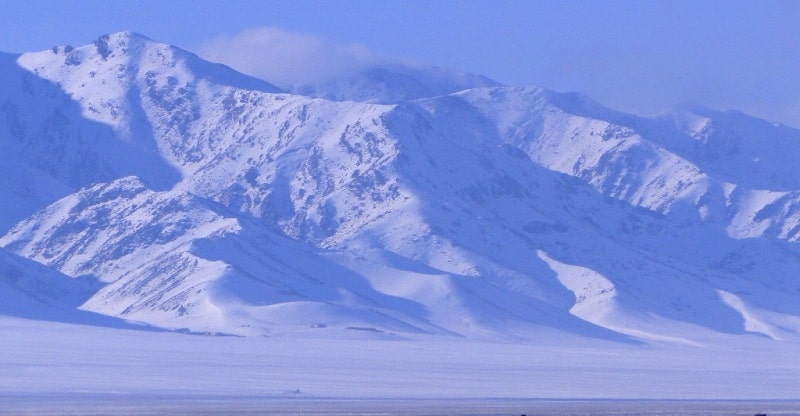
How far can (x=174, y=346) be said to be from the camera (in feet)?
630

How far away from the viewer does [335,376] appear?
Result: 137750 mm

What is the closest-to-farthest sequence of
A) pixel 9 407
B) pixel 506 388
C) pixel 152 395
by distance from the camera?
pixel 9 407 < pixel 152 395 < pixel 506 388

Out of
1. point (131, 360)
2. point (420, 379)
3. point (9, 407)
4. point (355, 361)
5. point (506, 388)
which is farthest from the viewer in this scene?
point (355, 361)

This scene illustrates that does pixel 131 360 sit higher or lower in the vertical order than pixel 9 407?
higher

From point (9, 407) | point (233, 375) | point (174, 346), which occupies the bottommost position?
point (9, 407)

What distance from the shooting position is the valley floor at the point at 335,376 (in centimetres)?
10969

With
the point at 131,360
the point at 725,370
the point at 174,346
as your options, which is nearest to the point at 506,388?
the point at 131,360

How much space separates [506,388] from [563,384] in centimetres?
925

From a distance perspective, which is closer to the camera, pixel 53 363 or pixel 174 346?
pixel 53 363

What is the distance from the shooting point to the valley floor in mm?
109688

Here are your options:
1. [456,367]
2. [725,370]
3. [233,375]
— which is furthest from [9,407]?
[725,370]

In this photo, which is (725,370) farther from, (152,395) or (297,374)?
(152,395)

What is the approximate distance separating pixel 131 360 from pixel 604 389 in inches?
1707

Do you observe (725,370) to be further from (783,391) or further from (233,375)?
(233,375)
